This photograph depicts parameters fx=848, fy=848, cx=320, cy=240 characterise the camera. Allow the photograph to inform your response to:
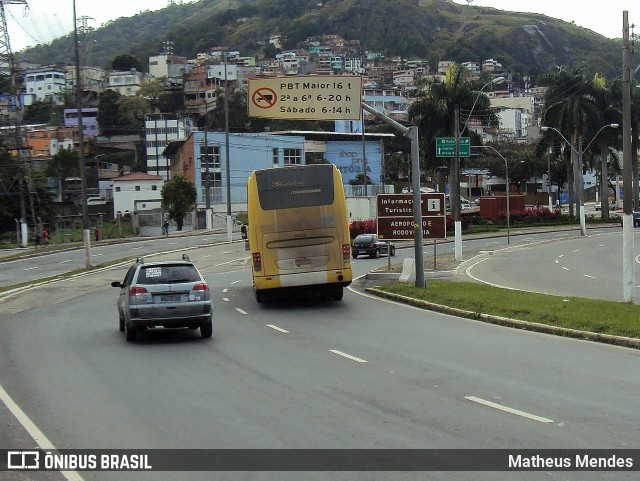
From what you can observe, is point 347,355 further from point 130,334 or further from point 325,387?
point 130,334

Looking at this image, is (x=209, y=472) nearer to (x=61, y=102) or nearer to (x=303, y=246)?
(x=303, y=246)

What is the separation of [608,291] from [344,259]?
31.9 ft

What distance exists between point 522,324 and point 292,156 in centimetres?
8462

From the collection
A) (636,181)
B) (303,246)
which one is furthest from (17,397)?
(636,181)

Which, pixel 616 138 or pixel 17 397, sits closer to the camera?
pixel 17 397

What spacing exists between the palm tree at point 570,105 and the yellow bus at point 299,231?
5648cm

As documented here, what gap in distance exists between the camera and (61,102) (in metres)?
194

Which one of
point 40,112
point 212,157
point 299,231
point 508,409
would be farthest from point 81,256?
point 40,112

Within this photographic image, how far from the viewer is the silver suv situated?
1708 cm

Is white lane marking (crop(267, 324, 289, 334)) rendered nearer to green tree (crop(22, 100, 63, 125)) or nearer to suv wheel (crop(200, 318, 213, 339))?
suv wheel (crop(200, 318, 213, 339))

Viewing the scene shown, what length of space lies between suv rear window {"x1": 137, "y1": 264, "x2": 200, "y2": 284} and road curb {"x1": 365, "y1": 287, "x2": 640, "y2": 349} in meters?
Answer: 7.03

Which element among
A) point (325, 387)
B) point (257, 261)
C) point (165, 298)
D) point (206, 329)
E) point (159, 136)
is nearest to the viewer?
point (325, 387)

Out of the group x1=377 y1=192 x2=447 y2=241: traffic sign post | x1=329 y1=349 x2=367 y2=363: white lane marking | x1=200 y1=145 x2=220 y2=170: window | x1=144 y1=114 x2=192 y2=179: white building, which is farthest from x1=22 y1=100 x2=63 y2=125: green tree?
x1=329 y1=349 x2=367 y2=363: white lane marking

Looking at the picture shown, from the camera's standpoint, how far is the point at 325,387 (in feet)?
39.6
